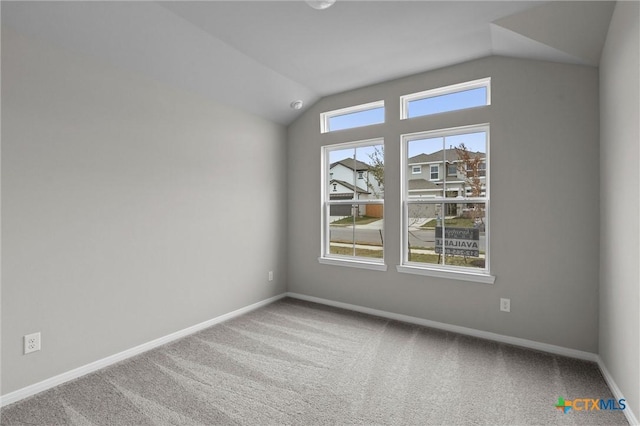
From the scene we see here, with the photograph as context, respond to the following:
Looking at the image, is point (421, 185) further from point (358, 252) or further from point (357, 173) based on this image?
point (358, 252)

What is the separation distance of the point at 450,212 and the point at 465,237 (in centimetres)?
30

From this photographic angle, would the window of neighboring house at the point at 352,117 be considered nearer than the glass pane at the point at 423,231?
No

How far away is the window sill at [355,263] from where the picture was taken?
143 inches

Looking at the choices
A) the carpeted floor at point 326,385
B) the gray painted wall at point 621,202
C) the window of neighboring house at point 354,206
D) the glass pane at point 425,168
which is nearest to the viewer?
the gray painted wall at point 621,202

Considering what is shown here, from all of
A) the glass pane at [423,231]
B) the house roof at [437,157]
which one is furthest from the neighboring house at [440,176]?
the glass pane at [423,231]

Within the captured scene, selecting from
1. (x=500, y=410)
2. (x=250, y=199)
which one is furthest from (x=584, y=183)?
(x=250, y=199)

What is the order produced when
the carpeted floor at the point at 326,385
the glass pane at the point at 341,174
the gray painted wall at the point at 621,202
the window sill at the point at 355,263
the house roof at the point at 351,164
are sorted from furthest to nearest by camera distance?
the glass pane at the point at 341,174, the house roof at the point at 351,164, the window sill at the point at 355,263, the carpeted floor at the point at 326,385, the gray painted wall at the point at 621,202

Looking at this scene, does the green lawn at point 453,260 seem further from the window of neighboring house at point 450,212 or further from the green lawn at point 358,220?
the green lawn at point 358,220

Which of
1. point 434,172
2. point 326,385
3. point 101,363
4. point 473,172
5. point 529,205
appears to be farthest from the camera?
point 434,172

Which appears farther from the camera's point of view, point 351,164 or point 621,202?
point 351,164

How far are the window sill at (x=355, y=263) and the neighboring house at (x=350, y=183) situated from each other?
0.61 meters

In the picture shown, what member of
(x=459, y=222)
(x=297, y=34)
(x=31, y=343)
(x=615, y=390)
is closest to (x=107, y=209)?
(x=31, y=343)

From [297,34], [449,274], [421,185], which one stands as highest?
[297,34]

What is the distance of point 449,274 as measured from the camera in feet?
10.4
